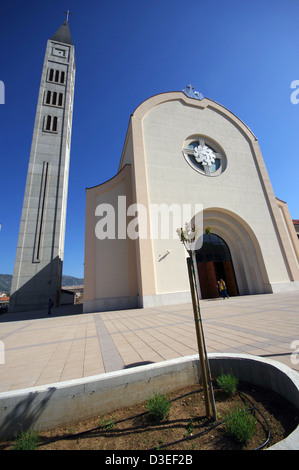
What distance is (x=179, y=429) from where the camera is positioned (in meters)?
1.77

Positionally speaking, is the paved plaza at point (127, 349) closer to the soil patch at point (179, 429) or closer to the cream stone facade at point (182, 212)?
the soil patch at point (179, 429)

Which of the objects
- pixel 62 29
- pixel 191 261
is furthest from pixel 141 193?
pixel 62 29

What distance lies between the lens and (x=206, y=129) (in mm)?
17594

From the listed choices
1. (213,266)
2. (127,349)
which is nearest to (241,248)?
(213,266)

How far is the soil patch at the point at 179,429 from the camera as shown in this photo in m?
1.59

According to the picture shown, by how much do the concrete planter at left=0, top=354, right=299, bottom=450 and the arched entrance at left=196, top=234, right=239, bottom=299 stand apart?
489 inches

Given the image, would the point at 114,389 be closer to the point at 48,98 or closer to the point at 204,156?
the point at 204,156

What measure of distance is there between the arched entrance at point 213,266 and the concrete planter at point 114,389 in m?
12.4

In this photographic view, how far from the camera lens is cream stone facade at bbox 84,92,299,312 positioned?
12.5m

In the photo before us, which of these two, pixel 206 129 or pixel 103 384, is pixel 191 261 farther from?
pixel 206 129

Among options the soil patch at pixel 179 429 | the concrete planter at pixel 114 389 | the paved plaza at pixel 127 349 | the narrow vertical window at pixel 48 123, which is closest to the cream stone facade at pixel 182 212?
the paved plaza at pixel 127 349

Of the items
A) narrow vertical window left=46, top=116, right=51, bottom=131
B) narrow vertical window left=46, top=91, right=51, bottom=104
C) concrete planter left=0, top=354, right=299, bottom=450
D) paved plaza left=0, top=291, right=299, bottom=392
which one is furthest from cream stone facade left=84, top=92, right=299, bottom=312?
narrow vertical window left=46, top=91, right=51, bottom=104

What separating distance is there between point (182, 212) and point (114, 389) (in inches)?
494

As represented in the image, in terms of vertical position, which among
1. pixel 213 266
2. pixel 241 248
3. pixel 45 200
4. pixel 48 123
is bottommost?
pixel 213 266
